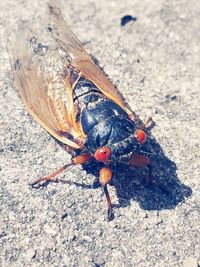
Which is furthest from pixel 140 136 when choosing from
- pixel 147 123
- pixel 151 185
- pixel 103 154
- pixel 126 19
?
pixel 126 19

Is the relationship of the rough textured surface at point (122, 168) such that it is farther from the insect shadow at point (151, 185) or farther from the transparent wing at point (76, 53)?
the transparent wing at point (76, 53)

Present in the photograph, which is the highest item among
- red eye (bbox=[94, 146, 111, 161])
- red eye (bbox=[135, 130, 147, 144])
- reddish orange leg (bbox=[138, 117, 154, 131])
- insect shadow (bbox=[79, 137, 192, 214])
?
red eye (bbox=[94, 146, 111, 161])

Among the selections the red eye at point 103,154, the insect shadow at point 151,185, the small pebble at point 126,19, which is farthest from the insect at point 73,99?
the small pebble at point 126,19

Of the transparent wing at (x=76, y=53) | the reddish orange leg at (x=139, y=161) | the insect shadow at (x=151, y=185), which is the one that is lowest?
the insect shadow at (x=151, y=185)

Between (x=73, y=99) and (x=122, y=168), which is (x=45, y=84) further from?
(x=122, y=168)

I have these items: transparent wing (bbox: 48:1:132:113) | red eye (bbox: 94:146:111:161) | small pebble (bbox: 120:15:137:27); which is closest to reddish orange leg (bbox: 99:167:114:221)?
red eye (bbox: 94:146:111:161)

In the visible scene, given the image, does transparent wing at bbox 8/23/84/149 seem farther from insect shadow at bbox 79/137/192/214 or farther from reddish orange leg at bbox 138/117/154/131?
reddish orange leg at bbox 138/117/154/131
